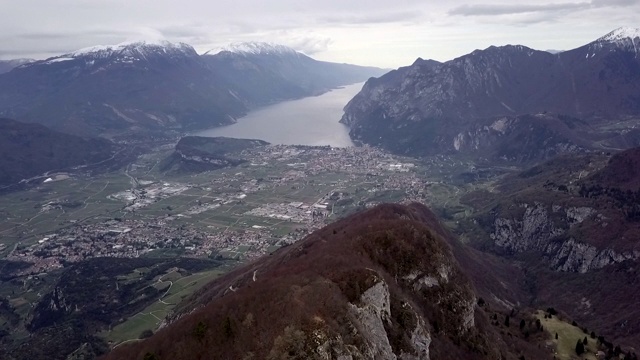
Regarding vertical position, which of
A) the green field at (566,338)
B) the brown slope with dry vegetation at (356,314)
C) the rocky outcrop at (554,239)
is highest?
the brown slope with dry vegetation at (356,314)

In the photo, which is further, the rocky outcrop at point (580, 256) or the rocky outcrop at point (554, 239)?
the rocky outcrop at point (554, 239)

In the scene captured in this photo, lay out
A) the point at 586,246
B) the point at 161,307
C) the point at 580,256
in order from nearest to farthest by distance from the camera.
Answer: the point at 161,307, the point at 586,246, the point at 580,256

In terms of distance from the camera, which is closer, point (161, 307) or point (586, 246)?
point (161, 307)

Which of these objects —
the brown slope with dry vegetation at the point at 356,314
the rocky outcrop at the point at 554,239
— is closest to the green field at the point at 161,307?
the brown slope with dry vegetation at the point at 356,314

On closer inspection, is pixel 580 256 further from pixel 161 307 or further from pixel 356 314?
pixel 356 314

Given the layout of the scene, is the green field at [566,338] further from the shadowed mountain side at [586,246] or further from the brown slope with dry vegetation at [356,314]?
the shadowed mountain side at [586,246]

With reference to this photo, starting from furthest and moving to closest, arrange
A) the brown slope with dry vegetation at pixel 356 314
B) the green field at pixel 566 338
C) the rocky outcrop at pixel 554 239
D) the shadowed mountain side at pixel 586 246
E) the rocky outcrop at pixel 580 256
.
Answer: the rocky outcrop at pixel 554 239, the rocky outcrop at pixel 580 256, the shadowed mountain side at pixel 586 246, the green field at pixel 566 338, the brown slope with dry vegetation at pixel 356 314

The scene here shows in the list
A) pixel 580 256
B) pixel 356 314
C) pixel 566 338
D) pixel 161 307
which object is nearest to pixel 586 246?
pixel 580 256

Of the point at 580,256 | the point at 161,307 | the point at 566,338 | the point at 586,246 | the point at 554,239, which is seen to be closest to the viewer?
the point at 566,338

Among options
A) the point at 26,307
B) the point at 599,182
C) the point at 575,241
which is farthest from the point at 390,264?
the point at 599,182
